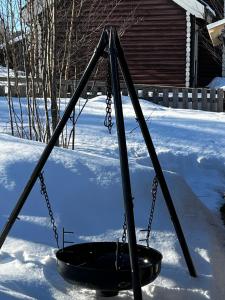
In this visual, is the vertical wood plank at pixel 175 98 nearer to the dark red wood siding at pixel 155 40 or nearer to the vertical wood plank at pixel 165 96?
the vertical wood plank at pixel 165 96

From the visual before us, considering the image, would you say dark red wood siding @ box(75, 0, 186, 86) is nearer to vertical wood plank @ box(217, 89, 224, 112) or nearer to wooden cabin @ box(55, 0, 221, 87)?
wooden cabin @ box(55, 0, 221, 87)

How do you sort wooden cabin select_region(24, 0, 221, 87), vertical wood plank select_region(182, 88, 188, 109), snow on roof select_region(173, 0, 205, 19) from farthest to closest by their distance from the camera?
wooden cabin select_region(24, 0, 221, 87), snow on roof select_region(173, 0, 205, 19), vertical wood plank select_region(182, 88, 188, 109)

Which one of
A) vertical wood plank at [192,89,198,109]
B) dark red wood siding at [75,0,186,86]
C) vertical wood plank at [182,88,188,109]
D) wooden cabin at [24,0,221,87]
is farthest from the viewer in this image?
dark red wood siding at [75,0,186,86]

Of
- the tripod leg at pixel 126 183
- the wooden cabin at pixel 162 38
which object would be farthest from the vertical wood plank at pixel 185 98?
the tripod leg at pixel 126 183

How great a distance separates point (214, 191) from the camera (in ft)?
22.9

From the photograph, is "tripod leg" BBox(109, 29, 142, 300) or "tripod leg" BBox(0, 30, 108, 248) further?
"tripod leg" BBox(0, 30, 108, 248)

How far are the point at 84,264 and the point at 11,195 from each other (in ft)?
4.07

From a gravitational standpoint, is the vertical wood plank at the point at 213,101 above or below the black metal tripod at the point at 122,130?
below

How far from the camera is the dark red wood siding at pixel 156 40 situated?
Result: 2069 cm

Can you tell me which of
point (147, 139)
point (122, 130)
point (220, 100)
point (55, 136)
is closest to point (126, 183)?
point (122, 130)

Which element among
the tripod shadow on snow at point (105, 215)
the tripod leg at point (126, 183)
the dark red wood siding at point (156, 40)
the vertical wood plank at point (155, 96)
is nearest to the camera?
the tripod leg at point (126, 183)

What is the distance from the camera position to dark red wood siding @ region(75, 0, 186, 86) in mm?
20688

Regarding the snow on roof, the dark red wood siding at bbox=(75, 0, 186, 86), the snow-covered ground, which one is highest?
the snow on roof

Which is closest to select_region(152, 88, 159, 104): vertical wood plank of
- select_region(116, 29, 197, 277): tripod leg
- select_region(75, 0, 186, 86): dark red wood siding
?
select_region(75, 0, 186, 86): dark red wood siding
